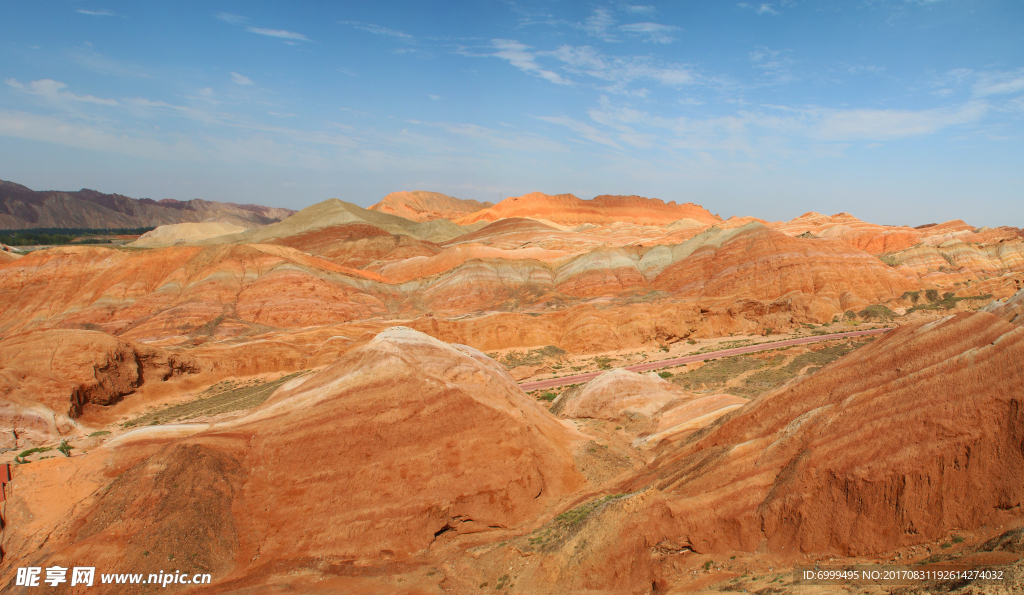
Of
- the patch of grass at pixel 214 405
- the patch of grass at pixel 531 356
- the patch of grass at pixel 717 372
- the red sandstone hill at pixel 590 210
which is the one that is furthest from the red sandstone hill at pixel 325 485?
the red sandstone hill at pixel 590 210

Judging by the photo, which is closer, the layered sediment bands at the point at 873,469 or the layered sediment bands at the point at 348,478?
the layered sediment bands at the point at 873,469

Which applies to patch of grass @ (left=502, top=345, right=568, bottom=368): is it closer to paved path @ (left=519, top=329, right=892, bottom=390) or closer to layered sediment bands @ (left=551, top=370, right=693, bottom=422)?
paved path @ (left=519, top=329, right=892, bottom=390)

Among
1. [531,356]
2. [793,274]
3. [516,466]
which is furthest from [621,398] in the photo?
[793,274]

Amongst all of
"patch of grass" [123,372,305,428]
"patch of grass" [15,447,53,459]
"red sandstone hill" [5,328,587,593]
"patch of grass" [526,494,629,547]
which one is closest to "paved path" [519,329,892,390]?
"patch of grass" [123,372,305,428]

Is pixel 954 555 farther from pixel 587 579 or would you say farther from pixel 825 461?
pixel 587 579

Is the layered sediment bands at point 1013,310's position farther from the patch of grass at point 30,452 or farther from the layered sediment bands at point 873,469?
the patch of grass at point 30,452

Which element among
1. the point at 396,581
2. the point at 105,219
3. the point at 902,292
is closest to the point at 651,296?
the point at 902,292
